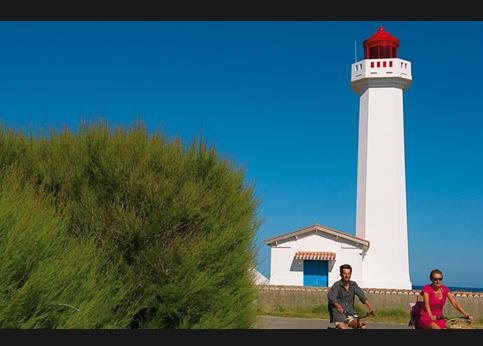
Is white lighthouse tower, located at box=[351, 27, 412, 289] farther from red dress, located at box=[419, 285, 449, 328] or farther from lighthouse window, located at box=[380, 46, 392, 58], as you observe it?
red dress, located at box=[419, 285, 449, 328]

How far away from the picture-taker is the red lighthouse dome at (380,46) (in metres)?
32.6

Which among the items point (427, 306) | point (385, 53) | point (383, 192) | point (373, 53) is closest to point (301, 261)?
point (383, 192)

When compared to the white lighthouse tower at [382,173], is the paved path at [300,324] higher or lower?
lower

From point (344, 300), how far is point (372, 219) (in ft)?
71.2

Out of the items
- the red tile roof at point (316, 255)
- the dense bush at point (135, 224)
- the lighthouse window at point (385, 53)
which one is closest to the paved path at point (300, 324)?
the red tile roof at point (316, 255)

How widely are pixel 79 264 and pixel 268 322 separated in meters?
12.7

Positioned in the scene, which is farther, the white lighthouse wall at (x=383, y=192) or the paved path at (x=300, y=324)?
the white lighthouse wall at (x=383, y=192)

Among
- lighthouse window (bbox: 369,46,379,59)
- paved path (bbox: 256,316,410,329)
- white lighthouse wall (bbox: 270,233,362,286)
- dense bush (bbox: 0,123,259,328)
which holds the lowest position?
paved path (bbox: 256,316,410,329)

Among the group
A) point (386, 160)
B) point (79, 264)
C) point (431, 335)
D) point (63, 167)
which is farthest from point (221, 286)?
point (386, 160)

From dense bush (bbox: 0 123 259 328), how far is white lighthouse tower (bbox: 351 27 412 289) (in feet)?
64.9

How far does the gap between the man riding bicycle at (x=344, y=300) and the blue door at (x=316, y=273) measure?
784 inches

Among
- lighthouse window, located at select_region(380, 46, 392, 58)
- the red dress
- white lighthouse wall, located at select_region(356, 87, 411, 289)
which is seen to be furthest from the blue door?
Answer: the red dress

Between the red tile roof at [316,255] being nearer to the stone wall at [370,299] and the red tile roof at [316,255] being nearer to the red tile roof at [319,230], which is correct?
the red tile roof at [319,230]

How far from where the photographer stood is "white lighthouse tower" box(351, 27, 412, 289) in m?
29.7
